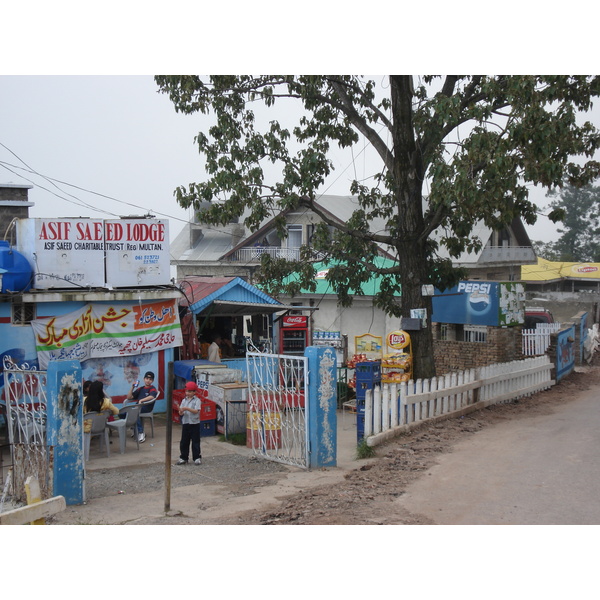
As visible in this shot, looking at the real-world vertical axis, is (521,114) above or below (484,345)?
above

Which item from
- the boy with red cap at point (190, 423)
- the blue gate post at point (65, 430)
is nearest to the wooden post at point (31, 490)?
the blue gate post at point (65, 430)

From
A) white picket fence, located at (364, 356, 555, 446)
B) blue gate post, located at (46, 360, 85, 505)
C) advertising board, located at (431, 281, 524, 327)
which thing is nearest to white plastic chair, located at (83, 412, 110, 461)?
blue gate post, located at (46, 360, 85, 505)

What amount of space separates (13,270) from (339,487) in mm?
8242

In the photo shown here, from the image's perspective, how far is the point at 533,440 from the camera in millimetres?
11594

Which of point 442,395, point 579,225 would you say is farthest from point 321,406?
point 579,225

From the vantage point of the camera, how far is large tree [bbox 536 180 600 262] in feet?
161

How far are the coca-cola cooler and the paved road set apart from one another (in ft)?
26.2

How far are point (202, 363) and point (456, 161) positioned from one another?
23.3 ft

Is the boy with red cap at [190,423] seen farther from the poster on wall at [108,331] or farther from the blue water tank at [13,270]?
the blue water tank at [13,270]

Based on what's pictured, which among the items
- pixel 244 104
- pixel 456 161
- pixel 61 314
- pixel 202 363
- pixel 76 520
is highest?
pixel 244 104
